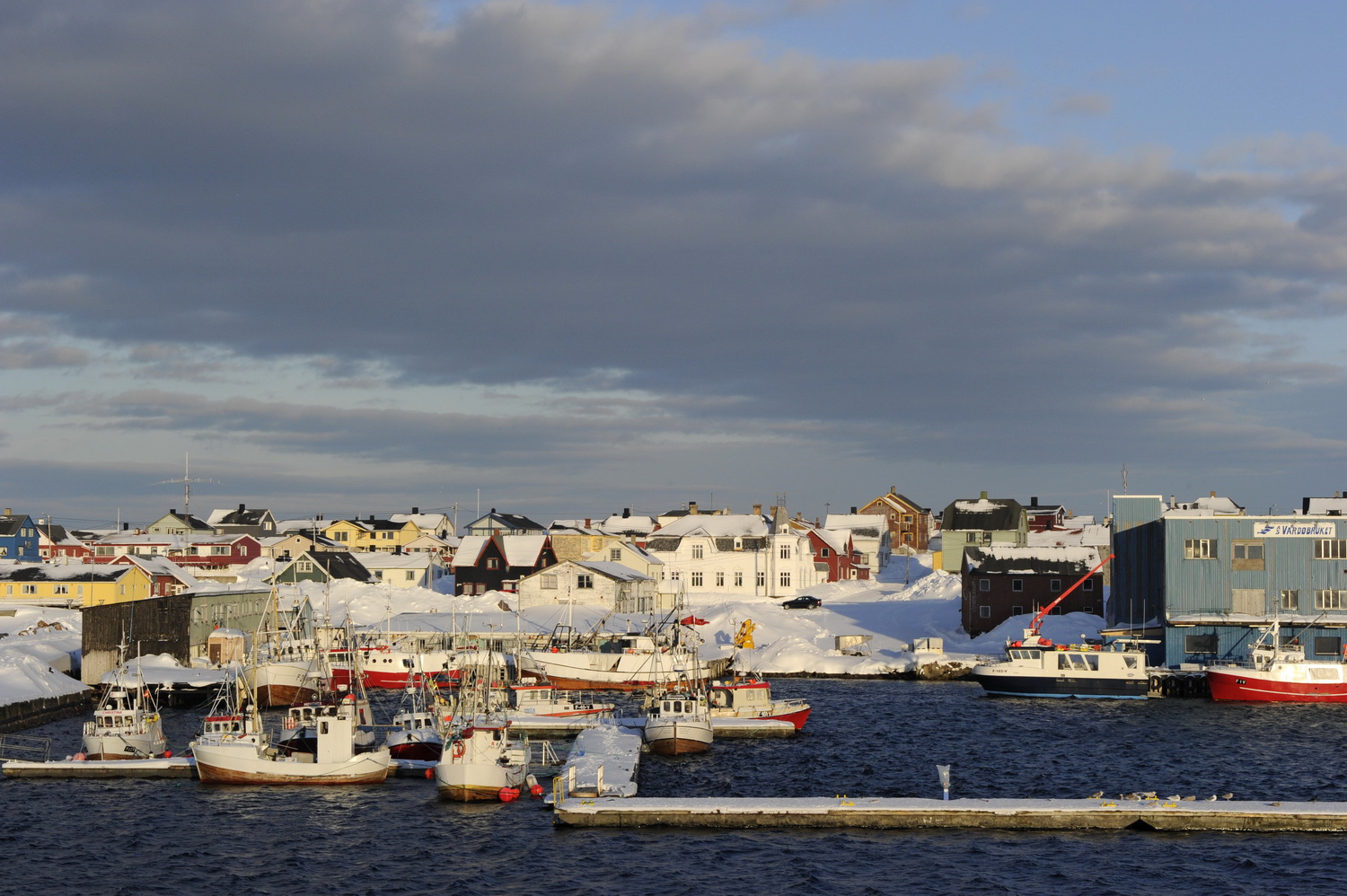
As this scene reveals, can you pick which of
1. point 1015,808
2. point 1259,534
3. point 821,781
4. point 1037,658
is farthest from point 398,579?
point 1015,808

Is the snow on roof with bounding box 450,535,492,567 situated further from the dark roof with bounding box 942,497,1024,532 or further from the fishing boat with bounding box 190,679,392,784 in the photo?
the fishing boat with bounding box 190,679,392,784

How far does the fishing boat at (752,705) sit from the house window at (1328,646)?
119 feet

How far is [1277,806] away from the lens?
42.9 metres

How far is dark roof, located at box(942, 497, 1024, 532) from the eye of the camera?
15575 cm

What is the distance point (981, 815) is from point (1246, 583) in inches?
2014

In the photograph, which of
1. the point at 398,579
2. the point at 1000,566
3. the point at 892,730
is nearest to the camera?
the point at 892,730

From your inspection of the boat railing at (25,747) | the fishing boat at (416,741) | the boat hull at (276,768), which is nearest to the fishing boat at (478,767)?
the boat hull at (276,768)

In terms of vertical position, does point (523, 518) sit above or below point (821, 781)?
above

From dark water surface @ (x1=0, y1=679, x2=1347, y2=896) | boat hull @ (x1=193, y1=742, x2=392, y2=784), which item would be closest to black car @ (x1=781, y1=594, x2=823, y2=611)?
dark water surface @ (x1=0, y1=679, x2=1347, y2=896)

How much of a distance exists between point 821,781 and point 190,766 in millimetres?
25042

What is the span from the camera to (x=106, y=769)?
53438mm

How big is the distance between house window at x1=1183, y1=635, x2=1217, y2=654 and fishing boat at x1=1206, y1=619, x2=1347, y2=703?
5.20 meters

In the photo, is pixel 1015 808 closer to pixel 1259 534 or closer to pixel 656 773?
pixel 656 773

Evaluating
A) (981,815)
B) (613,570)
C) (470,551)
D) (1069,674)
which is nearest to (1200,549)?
(1069,674)
